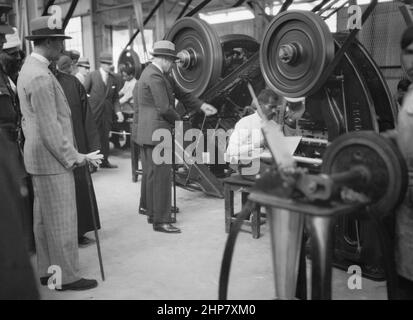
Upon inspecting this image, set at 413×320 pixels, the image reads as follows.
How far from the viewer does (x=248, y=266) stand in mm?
3027

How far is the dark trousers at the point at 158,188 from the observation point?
3713 millimetres

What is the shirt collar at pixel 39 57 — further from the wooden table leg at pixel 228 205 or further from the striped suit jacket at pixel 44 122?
the wooden table leg at pixel 228 205

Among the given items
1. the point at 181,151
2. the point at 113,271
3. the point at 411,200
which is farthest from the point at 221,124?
the point at 411,200

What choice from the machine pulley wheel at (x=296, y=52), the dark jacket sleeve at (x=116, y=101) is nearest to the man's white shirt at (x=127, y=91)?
the dark jacket sleeve at (x=116, y=101)

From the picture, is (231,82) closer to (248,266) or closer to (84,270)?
(248,266)

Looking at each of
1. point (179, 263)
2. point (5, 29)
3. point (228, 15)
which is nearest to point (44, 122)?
point (5, 29)

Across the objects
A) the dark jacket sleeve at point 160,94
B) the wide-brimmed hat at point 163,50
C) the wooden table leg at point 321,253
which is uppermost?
the wide-brimmed hat at point 163,50

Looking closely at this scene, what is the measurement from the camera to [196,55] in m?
3.98

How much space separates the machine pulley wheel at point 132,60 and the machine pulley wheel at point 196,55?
2.37 meters

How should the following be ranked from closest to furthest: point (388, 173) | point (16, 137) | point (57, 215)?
point (388, 173), point (57, 215), point (16, 137)

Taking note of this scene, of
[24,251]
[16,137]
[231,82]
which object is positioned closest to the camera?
[24,251]

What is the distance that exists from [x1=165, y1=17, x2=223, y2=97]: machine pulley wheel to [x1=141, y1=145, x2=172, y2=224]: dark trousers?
0.76m

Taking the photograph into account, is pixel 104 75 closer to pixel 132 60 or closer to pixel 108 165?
pixel 132 60
